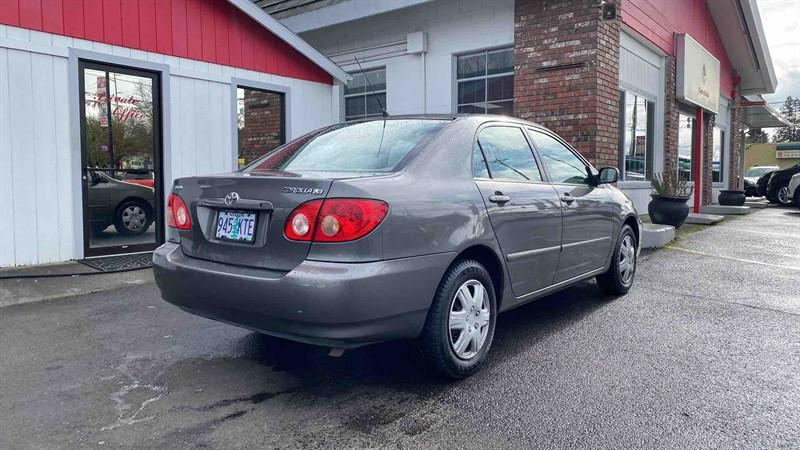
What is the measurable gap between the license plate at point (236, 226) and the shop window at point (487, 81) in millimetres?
6942

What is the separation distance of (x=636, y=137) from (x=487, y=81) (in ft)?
10.6

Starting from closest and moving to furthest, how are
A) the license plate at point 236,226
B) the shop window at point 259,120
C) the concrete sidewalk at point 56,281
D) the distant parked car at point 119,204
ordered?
the license plate at point 236,226
the concrete sidewalk at point 56,281
the distant parked car at point 119,204
the shop window at point 259,120

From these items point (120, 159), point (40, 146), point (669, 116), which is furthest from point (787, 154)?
point (40, 146)

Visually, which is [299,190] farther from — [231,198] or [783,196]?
[783,196]

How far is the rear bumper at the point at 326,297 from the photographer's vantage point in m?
2.69

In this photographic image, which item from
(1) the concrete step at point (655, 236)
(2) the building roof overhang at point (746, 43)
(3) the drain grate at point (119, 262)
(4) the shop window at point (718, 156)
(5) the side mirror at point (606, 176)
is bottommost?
(3) the drain grate at point (119, 262)

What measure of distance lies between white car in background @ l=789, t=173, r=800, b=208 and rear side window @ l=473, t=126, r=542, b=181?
17212mm

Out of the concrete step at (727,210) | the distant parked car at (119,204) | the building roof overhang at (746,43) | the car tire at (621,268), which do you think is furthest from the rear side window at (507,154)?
the building roof overhang at (746,43)

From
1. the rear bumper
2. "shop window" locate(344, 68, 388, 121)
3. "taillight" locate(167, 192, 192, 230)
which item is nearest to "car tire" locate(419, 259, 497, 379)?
the rear bumper

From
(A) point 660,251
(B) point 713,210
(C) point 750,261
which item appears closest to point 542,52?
(A) point 660,251

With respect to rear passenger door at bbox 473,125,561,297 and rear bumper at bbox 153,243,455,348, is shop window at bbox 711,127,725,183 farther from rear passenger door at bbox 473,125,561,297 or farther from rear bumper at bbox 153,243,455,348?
rear bumper at bbox 153,243,455,348

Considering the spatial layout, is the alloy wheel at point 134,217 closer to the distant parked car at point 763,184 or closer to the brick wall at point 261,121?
the brick wall at point 261,121

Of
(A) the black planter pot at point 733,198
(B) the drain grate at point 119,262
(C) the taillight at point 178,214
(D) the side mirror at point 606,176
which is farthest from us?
(A) the black planter pot at point 733,198

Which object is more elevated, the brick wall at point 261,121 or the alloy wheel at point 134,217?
the brick wall at point 261,121
